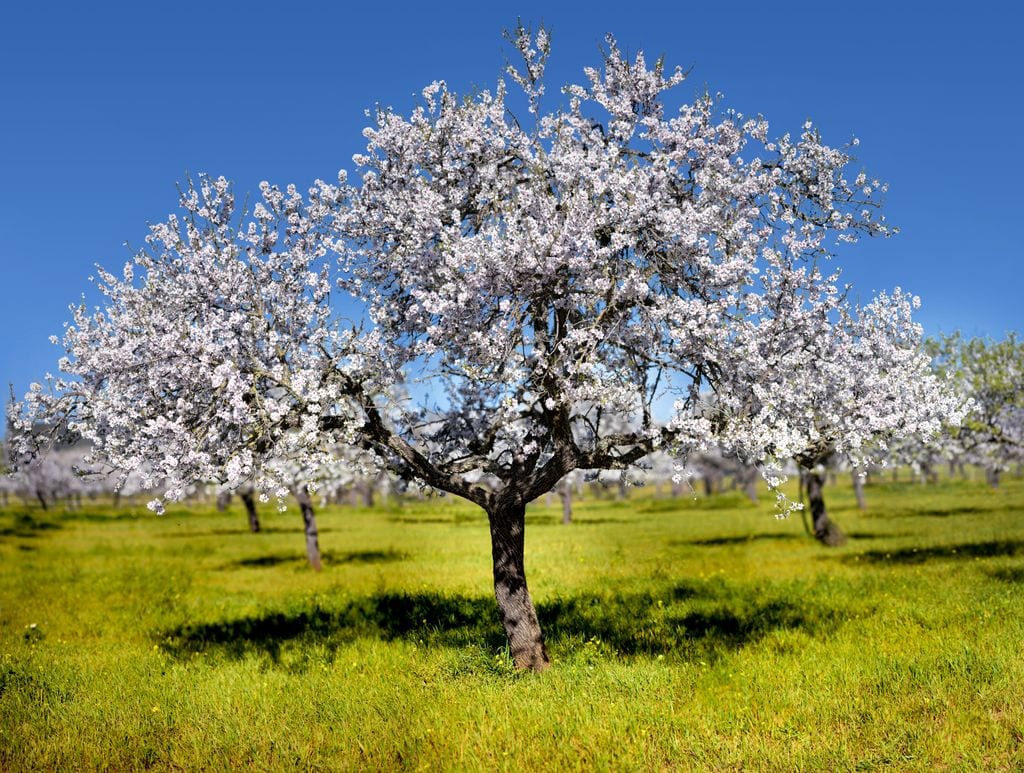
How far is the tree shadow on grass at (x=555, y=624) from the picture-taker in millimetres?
16078

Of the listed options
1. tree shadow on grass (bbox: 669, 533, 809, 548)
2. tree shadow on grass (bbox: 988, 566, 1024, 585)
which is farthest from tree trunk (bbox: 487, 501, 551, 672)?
tree shadow on grass (bbox: 669, 533, 809, 548)

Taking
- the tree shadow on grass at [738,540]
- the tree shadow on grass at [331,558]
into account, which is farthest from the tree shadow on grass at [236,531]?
the tree shadow on grass at [738,540]

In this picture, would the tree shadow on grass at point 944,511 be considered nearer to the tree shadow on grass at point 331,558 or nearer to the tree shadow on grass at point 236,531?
the tree shadow on grass at point 331,558

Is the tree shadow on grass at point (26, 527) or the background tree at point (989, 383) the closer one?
the background tree at point (989, 383)

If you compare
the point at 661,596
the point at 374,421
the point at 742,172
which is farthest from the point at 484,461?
the point at 661,596

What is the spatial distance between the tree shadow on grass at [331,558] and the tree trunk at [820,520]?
17793 mm

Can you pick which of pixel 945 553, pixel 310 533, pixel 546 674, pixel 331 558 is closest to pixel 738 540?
pixel 945 553

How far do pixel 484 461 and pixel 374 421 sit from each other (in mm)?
2081

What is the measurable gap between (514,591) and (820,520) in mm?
27064

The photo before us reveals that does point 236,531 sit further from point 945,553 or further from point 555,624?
point 555,624

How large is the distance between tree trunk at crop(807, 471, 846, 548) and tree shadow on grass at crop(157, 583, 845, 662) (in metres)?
15.1

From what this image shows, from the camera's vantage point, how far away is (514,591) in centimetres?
1433

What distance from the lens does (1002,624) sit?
631 inches

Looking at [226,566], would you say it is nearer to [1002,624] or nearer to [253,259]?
[253,259]
